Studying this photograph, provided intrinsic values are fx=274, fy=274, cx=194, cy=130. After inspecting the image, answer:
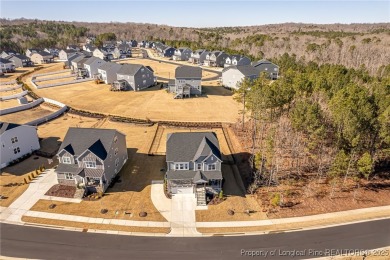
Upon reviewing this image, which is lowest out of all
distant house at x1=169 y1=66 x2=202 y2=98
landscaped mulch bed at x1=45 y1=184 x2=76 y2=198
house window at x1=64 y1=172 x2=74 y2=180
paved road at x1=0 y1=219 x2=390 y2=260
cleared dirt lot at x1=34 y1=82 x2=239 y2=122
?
paved road at x1=0 y1=219 x2=390 y2=260

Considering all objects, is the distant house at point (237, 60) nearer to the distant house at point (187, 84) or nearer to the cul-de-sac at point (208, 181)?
the distant house at point (187, 84)

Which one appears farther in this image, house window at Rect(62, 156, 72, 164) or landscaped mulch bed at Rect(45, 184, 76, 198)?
house window at Rect(62, 156, 72, 164)

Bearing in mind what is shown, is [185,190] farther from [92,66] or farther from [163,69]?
[163,69]

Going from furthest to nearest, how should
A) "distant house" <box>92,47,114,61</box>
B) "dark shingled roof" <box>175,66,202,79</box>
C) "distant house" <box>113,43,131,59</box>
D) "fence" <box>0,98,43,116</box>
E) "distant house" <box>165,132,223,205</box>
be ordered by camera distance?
"distant house" <box>113,43,131,59</box>
"distant house" <box>92,47,114,61</box>
"dark shingled roof" <box>175,66,202,79</box>
"fence" <box>0,98,43,116</box>
"distant house" <box>165,132,223,205</box>

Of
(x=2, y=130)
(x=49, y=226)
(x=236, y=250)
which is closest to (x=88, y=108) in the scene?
(x=2, y=130)

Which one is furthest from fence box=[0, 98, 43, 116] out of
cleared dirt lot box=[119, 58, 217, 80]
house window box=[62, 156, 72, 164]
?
cleared dirt lot box=[119, 58, 217, 80]

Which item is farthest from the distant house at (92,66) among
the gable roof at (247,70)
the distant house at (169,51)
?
the distant house at (169,51)

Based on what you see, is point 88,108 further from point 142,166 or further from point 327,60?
point 327,60

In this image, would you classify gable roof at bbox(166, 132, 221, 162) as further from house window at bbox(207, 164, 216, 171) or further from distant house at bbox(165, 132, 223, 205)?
house window at bbox(207, 164, 216, 171)
